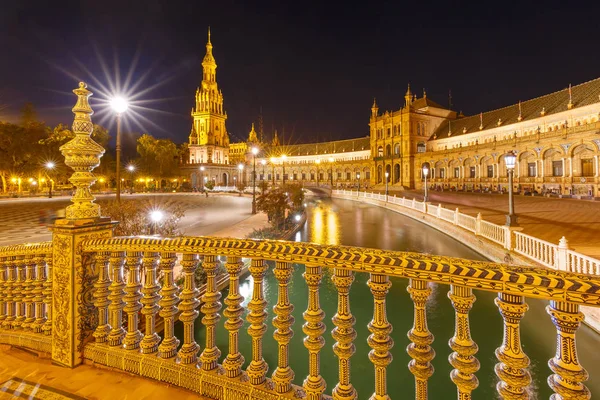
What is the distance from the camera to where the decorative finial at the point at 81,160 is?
2.94m

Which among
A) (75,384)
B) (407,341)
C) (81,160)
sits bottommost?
(407,341)

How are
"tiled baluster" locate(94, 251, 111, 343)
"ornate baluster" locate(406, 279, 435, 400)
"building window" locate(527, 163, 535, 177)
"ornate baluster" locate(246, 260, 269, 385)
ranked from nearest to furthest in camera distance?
"ornate baluster" locate(406, 279, 435, 400)
"ornate baluster" locate(246, 260, 269, 385)
"tiled baluster" locate(94, 251, 111, 343)
"building window" locate(527, 163, 535, 177)

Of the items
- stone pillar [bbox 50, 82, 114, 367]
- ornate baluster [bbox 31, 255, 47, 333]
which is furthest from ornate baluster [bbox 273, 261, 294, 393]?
ornate baluster [bbox 31, 255, 47, 333]

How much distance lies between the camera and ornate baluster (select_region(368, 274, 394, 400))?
1924mm

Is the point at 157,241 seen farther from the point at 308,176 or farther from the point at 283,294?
the point at 308,176

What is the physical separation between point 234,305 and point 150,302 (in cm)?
82

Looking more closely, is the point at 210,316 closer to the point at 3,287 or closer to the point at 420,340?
the point at 420,340

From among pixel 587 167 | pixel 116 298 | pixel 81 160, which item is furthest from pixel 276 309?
pixel 587 167

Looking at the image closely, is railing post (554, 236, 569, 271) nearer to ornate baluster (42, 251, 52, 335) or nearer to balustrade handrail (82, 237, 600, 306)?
balustrade handrail (82, 237, 600, 306)

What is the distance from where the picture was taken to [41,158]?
1789 inches

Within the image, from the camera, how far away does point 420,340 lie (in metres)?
1.83

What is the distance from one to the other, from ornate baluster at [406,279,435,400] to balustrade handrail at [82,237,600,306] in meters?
0.10

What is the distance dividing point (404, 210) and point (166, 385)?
27975 millimetres

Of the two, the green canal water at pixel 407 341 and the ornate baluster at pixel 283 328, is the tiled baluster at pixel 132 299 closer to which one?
the ornate baluster at pixel 283 328
